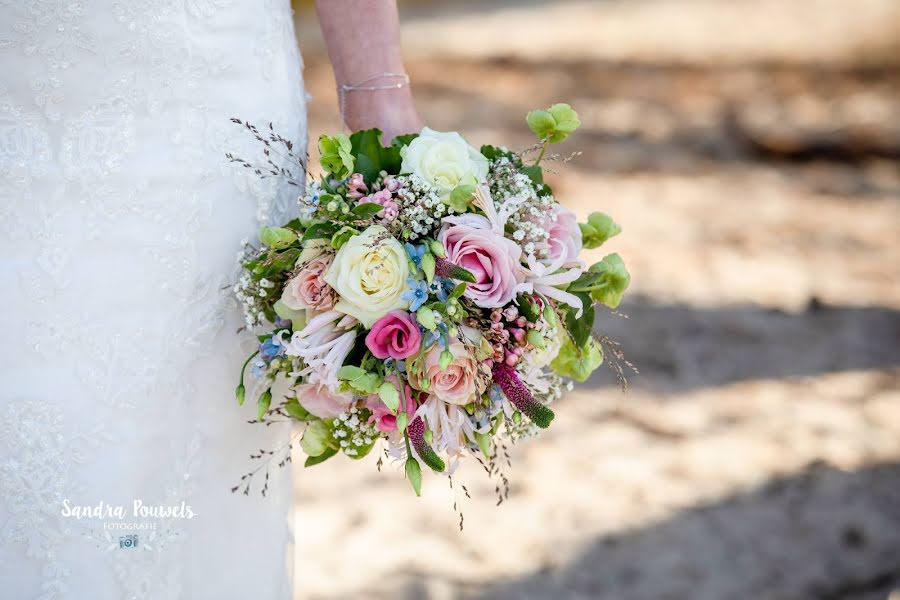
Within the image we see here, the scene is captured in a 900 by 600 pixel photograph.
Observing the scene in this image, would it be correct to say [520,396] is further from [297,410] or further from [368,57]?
[368,57]

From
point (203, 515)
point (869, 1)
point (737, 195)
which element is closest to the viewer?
point (203, 515)

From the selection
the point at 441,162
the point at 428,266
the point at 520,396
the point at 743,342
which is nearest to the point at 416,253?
the point at 428,266

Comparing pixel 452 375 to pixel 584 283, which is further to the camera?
pixel 584 283

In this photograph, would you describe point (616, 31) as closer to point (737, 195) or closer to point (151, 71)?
point (737, 195)

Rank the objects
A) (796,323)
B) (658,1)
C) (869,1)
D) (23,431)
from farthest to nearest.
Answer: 1. (658,1)
2. (869,1)
3. (796,323)
4. (23,431)

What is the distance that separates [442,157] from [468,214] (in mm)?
99

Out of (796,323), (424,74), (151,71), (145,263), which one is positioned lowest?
(796,323)

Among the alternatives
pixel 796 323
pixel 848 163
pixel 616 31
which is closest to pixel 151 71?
pixel 796 323

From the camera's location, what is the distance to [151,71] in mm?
1254

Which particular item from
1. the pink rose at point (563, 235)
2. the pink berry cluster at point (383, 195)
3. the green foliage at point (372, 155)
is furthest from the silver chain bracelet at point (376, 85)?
the pink rose at point (563, 235)

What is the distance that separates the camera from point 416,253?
123 centimetres

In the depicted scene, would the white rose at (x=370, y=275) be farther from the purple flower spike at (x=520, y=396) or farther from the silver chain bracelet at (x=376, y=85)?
the silver chain bracelet at (x=376, y=85)

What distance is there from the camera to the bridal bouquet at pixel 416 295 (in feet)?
3.95

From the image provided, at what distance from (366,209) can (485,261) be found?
0.18 metres
